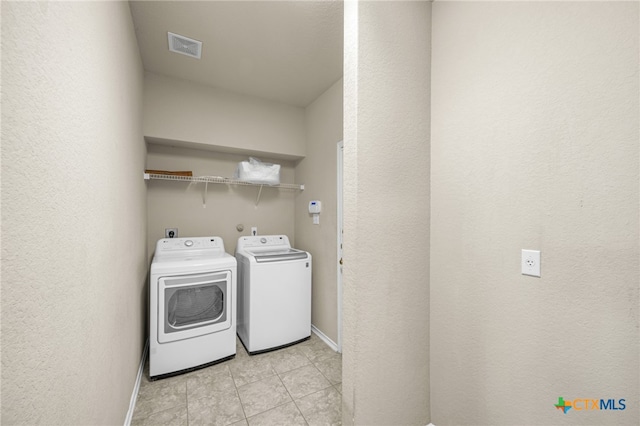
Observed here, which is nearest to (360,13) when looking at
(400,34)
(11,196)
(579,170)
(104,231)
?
(400,34)

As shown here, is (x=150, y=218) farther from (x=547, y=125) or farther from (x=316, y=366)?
(x=547, y=125)

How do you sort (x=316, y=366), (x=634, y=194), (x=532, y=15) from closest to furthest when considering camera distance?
(x=634, y=194) < (x=532, y=15) < (x=316, y=366)

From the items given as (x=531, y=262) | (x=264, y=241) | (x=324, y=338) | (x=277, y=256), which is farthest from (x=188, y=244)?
(x=531, y=262)

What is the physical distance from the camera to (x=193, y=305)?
2.14 metres

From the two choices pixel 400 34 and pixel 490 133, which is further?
pixel 400 34

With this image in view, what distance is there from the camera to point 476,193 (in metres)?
1.26

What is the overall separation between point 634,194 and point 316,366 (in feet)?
7.20

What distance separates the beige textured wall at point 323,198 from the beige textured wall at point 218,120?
277 millimetres

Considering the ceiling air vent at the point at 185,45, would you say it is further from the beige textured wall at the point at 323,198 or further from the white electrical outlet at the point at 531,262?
the white electrical outlet at the point at 531,262

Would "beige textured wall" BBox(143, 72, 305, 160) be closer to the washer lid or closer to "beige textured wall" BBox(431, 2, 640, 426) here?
the washer lid

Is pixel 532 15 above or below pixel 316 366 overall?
above

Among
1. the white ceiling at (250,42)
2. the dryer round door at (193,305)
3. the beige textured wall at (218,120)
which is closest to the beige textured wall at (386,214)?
the white ceiling at (250,42)

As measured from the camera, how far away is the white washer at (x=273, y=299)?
2297mm

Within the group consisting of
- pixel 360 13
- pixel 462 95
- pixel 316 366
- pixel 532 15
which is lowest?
pixel 316 366
